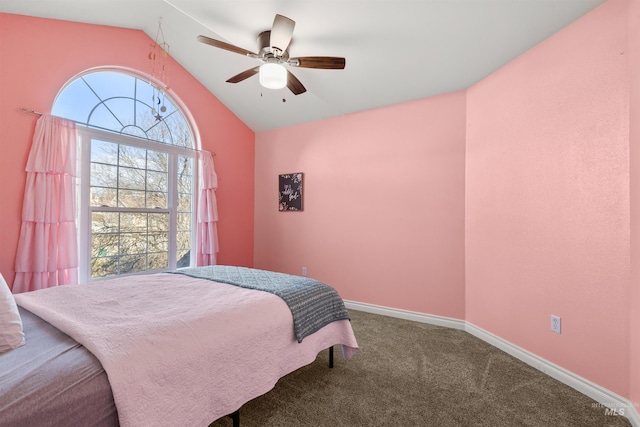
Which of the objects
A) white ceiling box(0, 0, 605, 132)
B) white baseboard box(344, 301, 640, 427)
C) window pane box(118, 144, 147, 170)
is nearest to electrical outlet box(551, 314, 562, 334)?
white baseboard box(344, 301, 640, 427)

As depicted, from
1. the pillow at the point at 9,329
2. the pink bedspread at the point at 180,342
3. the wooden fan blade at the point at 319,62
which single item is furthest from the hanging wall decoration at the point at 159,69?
the pillow at the point at 9,329

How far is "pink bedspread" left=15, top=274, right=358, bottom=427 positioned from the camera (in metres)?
1.04

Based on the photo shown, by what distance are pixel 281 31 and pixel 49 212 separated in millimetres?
2396

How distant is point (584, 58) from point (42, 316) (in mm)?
3388

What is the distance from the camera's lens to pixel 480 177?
2.73 metres

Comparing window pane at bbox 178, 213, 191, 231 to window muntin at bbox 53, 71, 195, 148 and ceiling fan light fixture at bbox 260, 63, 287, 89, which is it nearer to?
window muntin at bbox 53, 71, 195, 148

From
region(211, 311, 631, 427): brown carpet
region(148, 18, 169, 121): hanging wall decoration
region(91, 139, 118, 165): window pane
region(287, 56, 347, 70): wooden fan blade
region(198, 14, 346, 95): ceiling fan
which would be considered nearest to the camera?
region(211, 311, 631, 427): brown carpet

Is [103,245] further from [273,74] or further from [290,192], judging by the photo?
[273,74]

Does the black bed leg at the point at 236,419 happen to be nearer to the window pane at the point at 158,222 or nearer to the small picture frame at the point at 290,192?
the window pane at the point at 158,222

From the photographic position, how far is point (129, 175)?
319 cm

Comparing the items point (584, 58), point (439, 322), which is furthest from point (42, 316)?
point (584, 58)

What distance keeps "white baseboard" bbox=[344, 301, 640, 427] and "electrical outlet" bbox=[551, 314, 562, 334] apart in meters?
0.24

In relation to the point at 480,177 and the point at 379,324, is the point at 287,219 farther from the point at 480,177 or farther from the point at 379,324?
the point at 480,177

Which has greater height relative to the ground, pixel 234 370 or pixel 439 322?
pixel 234 370
